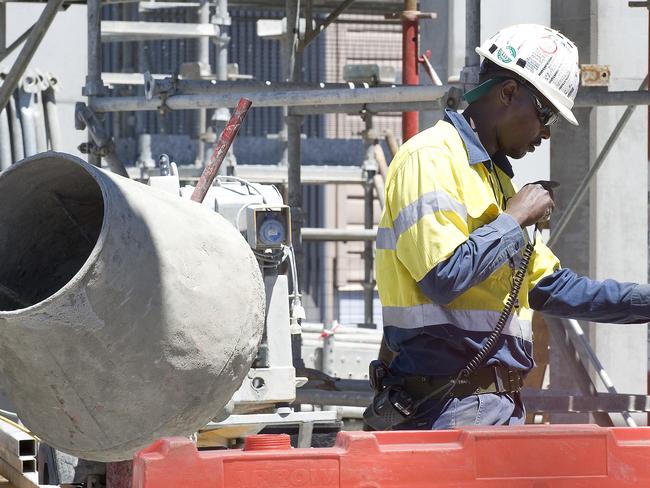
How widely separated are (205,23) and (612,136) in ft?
18.2

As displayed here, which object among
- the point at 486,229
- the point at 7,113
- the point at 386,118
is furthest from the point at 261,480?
the point at 386,118

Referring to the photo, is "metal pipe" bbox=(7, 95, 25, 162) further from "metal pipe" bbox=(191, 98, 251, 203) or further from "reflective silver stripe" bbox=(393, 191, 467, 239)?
"reflective silver stripe" bbox=(393, 191, 467, 239)

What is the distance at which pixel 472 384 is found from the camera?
12.1ft

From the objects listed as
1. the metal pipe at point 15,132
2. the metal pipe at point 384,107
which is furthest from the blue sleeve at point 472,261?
the metal pipe at point 15,132

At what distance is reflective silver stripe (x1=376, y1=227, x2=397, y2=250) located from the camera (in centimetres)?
367

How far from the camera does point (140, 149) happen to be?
41.3ft

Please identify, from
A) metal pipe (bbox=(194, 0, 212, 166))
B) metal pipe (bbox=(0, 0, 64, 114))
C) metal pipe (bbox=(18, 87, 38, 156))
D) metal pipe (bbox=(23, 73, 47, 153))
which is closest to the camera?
metal pipe (bbox=(0, 0, 64, 114))

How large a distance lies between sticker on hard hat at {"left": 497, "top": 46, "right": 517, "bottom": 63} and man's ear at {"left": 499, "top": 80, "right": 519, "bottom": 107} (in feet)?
0.20

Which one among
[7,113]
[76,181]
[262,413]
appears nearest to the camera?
[76,181]

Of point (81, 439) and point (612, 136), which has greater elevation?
point (612, 136)

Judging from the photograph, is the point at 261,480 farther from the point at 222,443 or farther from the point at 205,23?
the point at 205,23

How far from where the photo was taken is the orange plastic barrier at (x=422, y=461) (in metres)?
2.90

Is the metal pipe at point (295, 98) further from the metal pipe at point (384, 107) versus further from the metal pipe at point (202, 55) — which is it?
the metal pipe at point (202, 55)

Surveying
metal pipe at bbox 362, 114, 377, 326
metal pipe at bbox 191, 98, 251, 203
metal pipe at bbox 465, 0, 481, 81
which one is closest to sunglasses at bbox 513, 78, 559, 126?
metal pipe at bbox 191, 98, 251, 203
